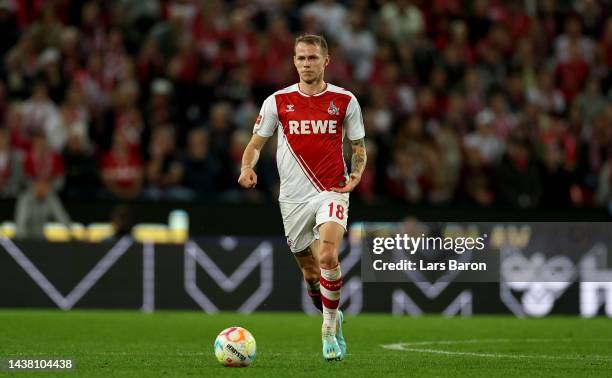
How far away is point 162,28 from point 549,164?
6761 millimetres

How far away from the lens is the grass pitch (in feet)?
34.0

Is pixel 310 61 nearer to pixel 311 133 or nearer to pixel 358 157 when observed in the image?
pixel 311 133

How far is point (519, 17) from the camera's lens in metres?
26.2

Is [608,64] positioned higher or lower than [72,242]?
higher

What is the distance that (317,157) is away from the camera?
11062 mm

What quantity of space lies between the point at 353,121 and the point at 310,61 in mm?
627

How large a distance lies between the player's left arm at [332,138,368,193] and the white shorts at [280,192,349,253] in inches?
3.8

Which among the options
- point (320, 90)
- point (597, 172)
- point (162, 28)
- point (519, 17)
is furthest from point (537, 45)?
point (320, 90)

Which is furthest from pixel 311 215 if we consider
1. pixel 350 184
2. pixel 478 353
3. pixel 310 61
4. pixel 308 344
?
pixel 308 344

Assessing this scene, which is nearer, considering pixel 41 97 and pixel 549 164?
pixel 41 97

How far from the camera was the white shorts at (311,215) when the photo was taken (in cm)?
1092

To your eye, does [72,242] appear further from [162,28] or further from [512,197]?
[512,197]

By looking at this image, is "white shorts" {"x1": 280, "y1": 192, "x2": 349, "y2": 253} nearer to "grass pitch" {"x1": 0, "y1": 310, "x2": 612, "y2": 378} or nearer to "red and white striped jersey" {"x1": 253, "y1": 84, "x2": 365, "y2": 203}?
"red and white striped jersey" {"x1": 253, "y1": 84, "x2": 365, "y2": 203}

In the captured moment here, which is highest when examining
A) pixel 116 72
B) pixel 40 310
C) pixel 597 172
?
pixel 116 72
